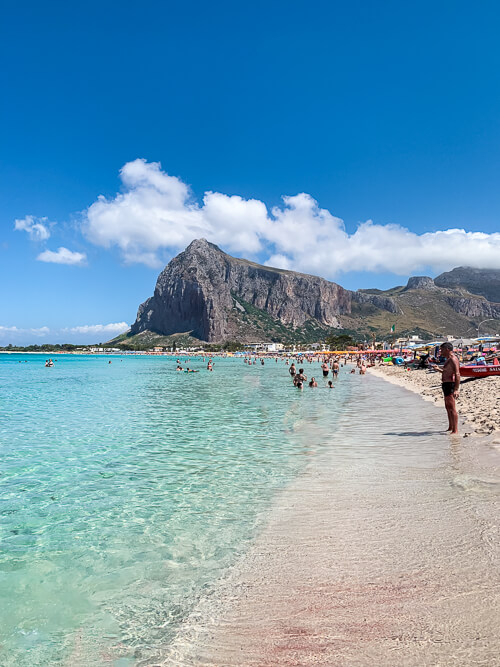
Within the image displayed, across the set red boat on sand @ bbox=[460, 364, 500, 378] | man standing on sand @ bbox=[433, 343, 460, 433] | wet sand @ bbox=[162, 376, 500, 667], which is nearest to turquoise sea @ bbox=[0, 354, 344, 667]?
wet sand @ bbox=[162, 376, 500, 667]

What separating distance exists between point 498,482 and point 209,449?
6574 millimetres

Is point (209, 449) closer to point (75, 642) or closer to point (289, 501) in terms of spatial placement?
point (289, 501)

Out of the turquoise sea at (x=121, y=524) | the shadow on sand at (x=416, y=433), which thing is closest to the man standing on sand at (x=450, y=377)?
the shadow on sand at (x=416, y=433)

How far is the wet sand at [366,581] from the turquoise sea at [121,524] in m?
0.38

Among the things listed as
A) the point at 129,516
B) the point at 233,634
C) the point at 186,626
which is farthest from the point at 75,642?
the point at 129,516

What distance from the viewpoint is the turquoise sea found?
3.74 metres

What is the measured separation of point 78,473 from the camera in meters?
9.12

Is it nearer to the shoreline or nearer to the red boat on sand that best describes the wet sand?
the shoreline

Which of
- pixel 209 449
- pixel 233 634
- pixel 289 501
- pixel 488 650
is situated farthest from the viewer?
pixel 209 449

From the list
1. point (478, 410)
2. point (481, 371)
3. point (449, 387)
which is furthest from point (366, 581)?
point (481, 371)

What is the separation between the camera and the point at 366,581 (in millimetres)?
4242

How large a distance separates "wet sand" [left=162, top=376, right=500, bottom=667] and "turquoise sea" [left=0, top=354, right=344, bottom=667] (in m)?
0.38

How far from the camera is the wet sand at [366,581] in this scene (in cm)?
321

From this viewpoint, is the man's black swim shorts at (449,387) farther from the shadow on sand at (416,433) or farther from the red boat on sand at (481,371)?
the red boat on sand at (481,371)
